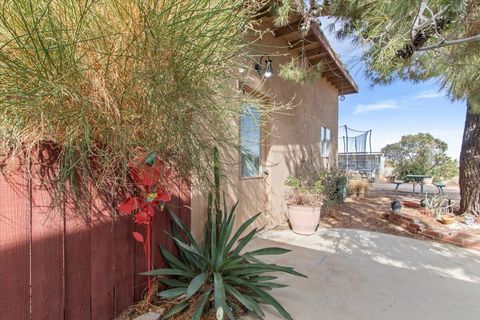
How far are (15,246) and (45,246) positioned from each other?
136 millimetres

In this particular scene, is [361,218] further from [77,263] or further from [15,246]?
[15,246]

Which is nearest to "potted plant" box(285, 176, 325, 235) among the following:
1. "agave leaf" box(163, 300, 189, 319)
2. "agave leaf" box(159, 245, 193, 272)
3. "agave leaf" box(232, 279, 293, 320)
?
"agave leaf" box(232, 279, 293, 320)

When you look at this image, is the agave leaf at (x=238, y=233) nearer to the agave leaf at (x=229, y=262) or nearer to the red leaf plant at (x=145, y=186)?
the agave leaf at (x=229, y=262)

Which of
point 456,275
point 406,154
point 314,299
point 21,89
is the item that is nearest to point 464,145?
point 456,275

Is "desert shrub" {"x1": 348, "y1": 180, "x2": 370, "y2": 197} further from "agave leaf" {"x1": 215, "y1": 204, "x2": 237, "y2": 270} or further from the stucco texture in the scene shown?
"agave leaf" {"x1": 215, "y1": 204, "x2": 237, "y2": 270}

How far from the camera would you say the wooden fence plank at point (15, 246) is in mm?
1196

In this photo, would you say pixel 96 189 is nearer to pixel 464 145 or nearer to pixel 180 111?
pixel 180 111

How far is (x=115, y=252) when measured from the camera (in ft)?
5.70

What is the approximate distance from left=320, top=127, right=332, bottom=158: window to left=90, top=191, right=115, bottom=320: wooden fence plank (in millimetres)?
6379

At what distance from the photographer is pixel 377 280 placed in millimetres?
2670

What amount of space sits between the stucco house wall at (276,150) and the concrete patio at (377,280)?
0.69 metres

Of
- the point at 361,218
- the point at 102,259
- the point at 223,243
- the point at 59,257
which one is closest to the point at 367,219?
the point at 361,218

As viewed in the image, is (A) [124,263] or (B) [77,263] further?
(A) [124,263]

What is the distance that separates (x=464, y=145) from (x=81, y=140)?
6.91 m
